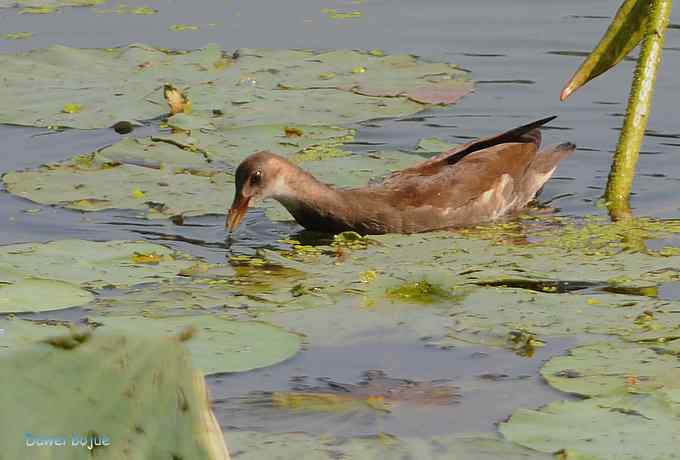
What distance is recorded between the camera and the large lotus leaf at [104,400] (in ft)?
9.28

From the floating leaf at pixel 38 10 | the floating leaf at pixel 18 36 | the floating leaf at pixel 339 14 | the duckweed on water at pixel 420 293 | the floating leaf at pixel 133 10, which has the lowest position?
the duckweed on water at pixel 420 293

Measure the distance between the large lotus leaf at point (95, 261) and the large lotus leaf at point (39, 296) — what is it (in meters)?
0.14

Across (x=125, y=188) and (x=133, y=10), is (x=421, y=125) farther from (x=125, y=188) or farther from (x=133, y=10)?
(x=133, y=10)

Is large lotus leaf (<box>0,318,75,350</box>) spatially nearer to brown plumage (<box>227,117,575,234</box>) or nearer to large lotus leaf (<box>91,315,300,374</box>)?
large lotus leaf (<box>91,315,300,374</box>)

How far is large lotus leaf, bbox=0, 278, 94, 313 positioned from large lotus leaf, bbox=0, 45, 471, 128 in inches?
122

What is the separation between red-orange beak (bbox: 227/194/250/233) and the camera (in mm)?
7668

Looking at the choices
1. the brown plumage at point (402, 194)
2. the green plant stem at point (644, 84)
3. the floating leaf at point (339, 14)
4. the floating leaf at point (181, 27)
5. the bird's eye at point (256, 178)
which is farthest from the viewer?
the floating leaf at point (339, 14)

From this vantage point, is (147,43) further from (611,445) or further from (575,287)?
(611,445)

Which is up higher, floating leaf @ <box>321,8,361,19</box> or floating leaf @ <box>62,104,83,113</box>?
floating leaf @ <box>321,8,361,19</box>

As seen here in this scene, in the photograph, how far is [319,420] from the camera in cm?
484

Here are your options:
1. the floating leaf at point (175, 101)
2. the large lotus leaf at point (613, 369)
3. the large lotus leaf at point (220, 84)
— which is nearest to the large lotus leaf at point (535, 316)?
the large lotus leaf at point (613, 369)

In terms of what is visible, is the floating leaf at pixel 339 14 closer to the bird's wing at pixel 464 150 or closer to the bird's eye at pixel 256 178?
the bird's wing at pixel 464 150

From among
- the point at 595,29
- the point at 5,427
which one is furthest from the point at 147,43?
the point at 5,427

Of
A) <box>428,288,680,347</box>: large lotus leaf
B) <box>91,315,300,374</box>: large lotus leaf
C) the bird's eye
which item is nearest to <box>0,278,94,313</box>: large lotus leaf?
<box>91,315,300,374</box>: large lotus leaf
